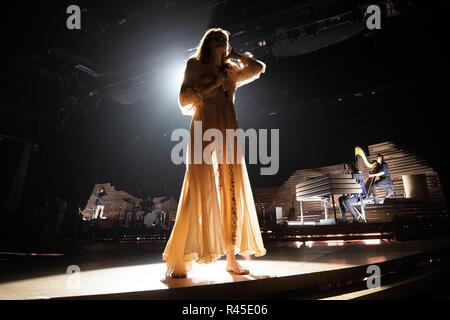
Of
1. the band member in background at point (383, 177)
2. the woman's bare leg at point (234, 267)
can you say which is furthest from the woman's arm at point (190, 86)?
the band member in background at point (383, 177)

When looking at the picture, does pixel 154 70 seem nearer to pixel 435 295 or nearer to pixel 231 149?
pixel 231 149

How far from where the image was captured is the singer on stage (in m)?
1.47

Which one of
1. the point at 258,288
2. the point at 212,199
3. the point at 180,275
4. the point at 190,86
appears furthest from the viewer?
the point at 190,86

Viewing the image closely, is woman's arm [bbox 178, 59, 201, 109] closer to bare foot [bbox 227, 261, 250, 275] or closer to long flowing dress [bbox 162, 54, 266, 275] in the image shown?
long flowing dress [bbox 162, 54, 266, 275]

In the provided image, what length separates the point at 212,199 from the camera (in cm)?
Answer: 154

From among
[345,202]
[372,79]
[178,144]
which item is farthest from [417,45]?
[178,144]

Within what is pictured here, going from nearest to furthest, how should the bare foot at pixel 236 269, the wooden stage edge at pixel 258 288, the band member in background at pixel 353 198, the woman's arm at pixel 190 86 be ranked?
the wooden stage edge at pixel 258 288
the bare foot at pixel 236 269
the woman's arm at pixel 190 86
the band member in background at pixel 353 198

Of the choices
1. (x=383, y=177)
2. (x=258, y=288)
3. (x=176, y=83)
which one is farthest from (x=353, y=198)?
(x=176, y=83)

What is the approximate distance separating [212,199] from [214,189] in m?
Result: 0.07

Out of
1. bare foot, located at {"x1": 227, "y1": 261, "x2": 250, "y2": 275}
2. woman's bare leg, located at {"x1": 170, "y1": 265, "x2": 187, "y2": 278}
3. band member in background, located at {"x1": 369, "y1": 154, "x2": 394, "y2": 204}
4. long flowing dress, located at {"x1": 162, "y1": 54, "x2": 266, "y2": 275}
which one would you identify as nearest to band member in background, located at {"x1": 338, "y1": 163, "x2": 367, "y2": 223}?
band member in background, located at {"x1": 369, "y1": 154, "x2": 394, "y2": 204}

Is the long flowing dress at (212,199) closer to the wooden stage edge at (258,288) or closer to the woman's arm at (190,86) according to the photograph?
the woman's arm at (190,86)

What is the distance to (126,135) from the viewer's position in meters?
10.5

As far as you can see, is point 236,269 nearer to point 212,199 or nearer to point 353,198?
point 212,199

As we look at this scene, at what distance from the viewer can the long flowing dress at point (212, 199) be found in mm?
1473
